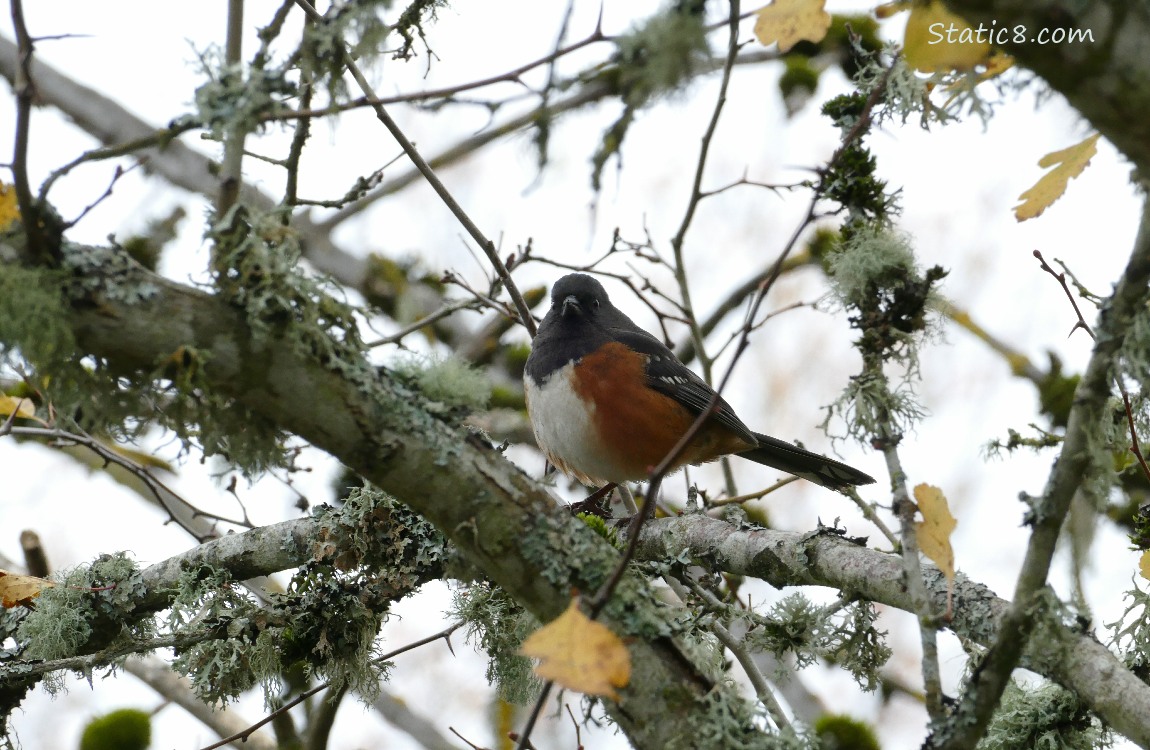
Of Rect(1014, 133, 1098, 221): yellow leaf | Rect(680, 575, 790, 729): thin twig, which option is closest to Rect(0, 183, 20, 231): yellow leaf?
Rect(680, 575, 790, 729): thin twig

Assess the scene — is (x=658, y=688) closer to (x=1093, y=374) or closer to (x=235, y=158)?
(x=1093, y=374)

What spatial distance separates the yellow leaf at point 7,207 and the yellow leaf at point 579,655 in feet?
3.57

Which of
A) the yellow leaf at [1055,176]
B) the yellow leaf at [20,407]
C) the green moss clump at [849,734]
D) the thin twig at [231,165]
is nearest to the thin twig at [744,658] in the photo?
the yellow leaf at [1055,176]

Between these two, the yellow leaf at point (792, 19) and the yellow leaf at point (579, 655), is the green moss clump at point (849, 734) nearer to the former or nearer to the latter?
the yellow leaf at point (579, 655)

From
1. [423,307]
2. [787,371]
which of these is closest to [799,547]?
[423,307]

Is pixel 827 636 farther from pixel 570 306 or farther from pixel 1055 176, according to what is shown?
pixel 570 306

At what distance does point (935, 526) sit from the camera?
Result: 180 cm

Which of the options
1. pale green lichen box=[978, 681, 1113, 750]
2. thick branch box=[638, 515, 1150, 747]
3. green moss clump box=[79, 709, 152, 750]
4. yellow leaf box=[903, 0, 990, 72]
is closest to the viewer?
yellow leaf box=[903, 0, 990, 72]

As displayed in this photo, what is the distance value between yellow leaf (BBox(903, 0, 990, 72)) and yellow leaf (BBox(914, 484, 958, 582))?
2.41 feet

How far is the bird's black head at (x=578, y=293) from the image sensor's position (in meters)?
4.23

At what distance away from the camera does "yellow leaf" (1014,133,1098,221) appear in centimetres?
198

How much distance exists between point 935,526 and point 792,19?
100 centimetres

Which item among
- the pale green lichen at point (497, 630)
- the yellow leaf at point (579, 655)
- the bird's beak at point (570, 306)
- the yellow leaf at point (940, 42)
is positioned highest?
the bird's beak at point (570, 306)

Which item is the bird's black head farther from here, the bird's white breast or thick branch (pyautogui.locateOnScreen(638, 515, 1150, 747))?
thick branch (pyautogui.locateOnScreen(638, 515, 1150, 747))
